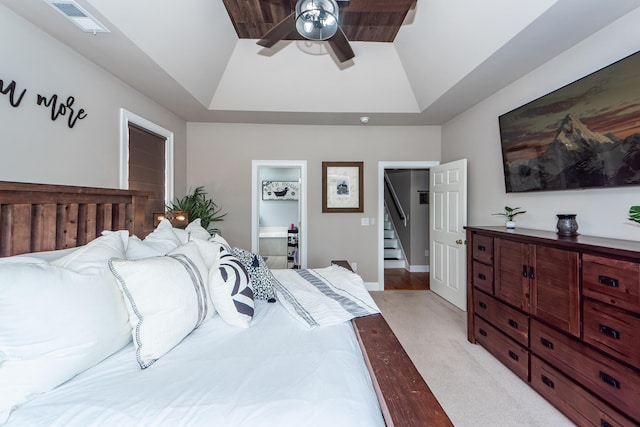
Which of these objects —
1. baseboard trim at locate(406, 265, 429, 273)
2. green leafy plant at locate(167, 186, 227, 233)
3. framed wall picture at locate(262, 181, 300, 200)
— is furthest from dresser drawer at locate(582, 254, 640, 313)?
framed wall picture at locate(262, 181, 300, 200)

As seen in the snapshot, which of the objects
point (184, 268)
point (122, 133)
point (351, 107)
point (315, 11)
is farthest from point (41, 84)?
point (351, 107)

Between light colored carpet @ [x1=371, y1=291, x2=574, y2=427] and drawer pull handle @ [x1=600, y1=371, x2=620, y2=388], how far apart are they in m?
0.43

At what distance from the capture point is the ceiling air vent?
1653 mm

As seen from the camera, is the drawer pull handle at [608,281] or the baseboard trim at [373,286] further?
the baseboard trim at [373,286]

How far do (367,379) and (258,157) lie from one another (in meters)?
3.72

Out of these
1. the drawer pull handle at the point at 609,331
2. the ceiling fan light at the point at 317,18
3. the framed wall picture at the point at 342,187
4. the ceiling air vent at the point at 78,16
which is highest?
the ceiling fan light at the point at 317,18

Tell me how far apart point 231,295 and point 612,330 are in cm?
211

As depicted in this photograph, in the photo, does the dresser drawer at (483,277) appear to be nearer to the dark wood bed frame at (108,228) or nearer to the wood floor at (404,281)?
the dark wood bed frame at (108,228)

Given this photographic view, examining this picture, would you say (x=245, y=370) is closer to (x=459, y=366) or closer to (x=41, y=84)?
(x=459, y=366)

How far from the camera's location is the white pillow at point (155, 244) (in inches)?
57.3

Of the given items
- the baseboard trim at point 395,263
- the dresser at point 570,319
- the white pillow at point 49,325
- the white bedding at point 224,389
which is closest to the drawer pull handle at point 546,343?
the dresser at point 570,319

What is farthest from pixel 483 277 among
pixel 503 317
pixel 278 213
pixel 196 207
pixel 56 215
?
pixel 278 213

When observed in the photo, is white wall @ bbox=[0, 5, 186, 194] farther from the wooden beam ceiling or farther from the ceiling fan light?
the ceiling fan light

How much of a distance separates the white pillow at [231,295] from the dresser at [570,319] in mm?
2001
